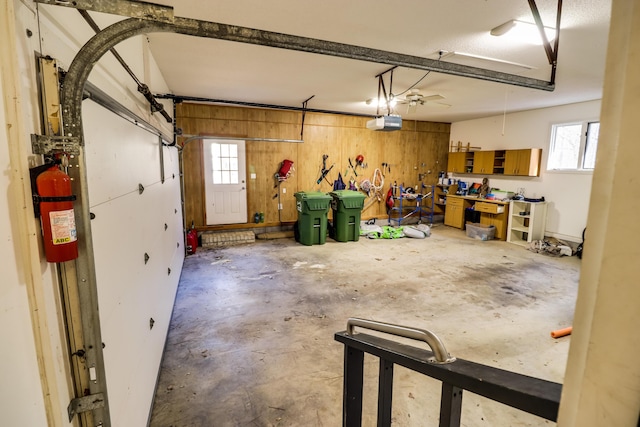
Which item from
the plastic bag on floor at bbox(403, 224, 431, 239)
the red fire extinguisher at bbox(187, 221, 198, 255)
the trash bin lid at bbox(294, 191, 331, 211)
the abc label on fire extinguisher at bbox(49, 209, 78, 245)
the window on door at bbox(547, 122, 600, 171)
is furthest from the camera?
the plastic bag on floor at bbox(403, 224, 431, 239)

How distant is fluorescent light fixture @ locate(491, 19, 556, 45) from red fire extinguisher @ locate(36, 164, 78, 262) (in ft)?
10.8

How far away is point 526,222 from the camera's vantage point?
6656mm

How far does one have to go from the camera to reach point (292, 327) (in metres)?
3.14

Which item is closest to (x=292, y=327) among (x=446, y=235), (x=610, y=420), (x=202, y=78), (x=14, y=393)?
(x=14, y=393)

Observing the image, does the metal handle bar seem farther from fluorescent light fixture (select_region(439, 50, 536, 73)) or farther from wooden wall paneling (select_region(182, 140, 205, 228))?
wooden wall paneling (select_region(182, 140, 205, 228))

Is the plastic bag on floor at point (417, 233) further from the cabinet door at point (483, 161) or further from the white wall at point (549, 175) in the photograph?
the white wall at point (549, 175)

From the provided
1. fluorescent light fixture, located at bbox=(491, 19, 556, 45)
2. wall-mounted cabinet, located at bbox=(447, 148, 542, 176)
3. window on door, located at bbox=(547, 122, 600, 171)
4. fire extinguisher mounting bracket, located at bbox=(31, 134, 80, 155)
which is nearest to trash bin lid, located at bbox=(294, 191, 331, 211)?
fluorescent light fixture, located at bbox=(491, 19, 556, 45)

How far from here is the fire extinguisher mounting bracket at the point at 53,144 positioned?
969 mm

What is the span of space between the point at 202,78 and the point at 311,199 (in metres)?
2.85

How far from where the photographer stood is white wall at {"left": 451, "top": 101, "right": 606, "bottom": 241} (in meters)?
5.82

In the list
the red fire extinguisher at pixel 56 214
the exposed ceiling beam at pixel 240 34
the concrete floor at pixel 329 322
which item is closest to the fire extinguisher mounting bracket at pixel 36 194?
the red fire extinguisher at pixel 56 214

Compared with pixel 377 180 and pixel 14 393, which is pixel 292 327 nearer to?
pixel 14 393

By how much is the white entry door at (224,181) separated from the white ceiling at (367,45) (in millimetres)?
1063

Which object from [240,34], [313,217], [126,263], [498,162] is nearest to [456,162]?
[498,162]
